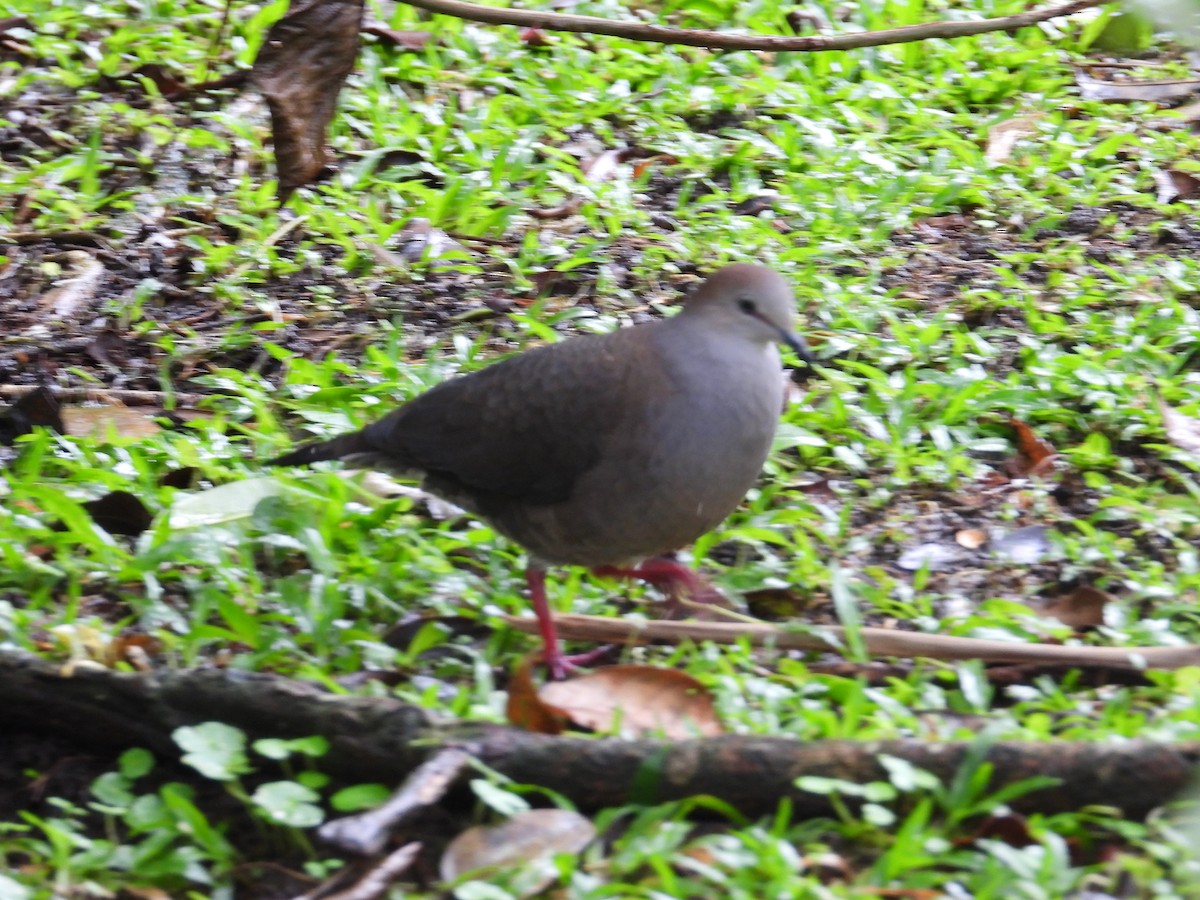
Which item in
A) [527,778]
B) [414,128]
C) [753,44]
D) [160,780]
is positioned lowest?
[160,780]

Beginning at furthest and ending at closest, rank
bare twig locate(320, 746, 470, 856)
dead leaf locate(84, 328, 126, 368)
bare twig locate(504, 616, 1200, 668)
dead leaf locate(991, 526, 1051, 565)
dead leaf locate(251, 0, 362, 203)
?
dead leaf locate(251, 0, 362, 203)
dead leaf locate(84, 328, 126, 368)
dead leaf locate(991, 526, 1051, 565)
bare twig locate(504, 616, 1200, 668)
bare twig locate(320, 746, 470, 856)

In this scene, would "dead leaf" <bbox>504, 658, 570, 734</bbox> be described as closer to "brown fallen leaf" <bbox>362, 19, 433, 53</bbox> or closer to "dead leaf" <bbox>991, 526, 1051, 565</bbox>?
"dead leaf" <bbox>991, 526, 1051, 565</bbox>

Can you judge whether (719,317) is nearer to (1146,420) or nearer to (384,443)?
(384,443)

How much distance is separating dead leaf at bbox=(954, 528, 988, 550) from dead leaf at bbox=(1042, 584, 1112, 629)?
1.23 feet

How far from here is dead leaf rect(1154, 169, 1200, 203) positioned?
592cm

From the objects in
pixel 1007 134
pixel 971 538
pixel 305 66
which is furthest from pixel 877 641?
pixel 1007 134

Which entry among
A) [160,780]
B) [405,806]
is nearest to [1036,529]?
[405,806]

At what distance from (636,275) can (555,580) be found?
176cm

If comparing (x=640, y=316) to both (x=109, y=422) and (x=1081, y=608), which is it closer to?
(x=109, y=422)

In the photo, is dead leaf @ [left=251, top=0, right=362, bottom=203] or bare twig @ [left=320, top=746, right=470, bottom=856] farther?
dead leaf @ [left=251, top=0, right=362, bottom=203]

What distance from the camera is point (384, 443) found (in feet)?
12.7

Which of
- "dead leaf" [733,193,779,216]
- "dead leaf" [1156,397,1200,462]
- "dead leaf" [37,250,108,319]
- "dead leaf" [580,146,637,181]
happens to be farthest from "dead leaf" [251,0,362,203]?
"dead leaf" [1156,397,1200,462]

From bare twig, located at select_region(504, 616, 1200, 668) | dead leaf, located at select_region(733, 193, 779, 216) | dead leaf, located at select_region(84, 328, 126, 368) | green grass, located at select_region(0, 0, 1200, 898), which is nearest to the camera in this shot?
green grass, located at select_region(0, 0, 1200, 898)

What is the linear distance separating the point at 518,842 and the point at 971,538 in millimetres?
1822
